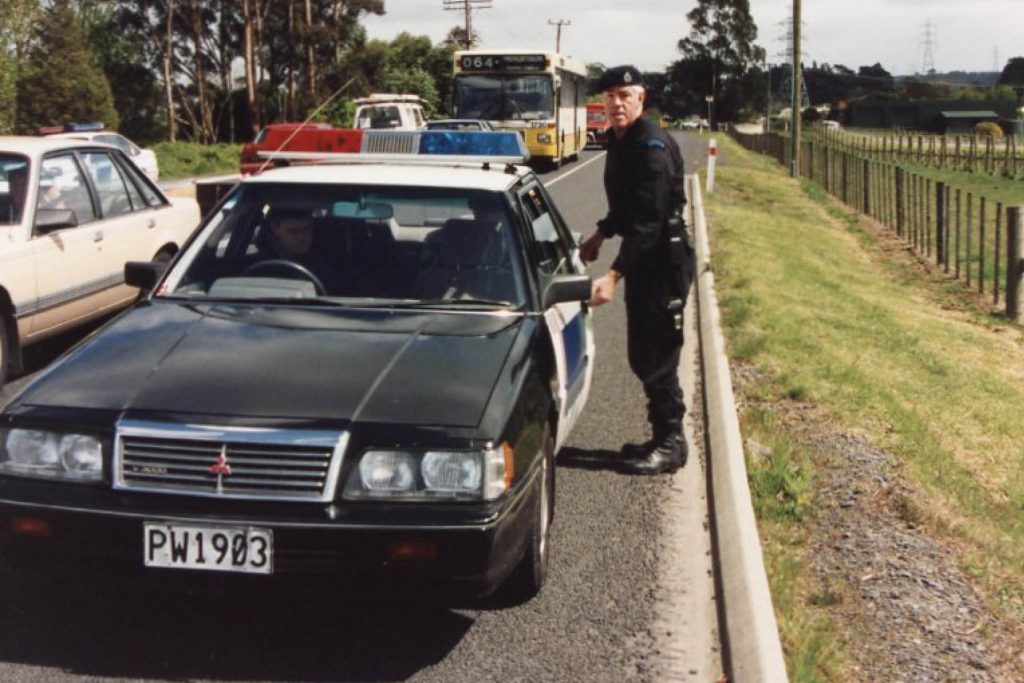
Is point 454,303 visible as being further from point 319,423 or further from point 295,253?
point 319,423

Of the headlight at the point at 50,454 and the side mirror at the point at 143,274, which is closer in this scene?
the headlight at the point at 50,454

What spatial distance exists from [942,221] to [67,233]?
1403 cm

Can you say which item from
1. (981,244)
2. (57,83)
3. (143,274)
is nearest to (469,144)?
(143,274)

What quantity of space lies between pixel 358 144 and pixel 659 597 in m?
3.44

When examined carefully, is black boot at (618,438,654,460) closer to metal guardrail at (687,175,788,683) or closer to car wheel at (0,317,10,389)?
metal guardrail at (687,175,788,683)

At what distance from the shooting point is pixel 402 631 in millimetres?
4793

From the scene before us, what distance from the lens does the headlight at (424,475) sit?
4.17 meters

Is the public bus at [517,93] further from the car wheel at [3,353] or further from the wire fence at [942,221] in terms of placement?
the car wheel at [3,353]

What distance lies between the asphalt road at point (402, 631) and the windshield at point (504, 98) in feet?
100

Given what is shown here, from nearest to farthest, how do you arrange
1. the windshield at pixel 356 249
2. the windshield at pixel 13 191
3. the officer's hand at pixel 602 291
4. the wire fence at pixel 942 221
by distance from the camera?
the windshield at pixel 356 249
the officer's hand at pixel 602 291
the windshield at pixel 13 191
the wire fence at pixel 942 221

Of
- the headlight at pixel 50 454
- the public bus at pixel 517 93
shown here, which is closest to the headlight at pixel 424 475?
the headlight at pixel 50 454

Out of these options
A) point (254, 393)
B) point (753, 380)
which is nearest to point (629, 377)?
point (753, 380)

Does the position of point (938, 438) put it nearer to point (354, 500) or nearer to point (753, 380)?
point (753, 380)

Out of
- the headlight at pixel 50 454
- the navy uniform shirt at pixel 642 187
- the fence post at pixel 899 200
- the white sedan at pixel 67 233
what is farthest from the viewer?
the fence post at pixel 899 200
